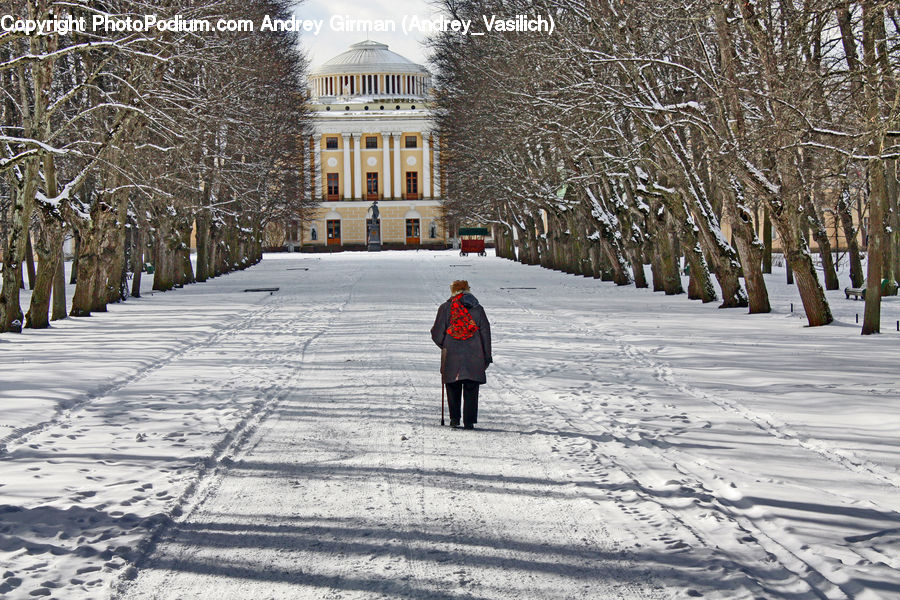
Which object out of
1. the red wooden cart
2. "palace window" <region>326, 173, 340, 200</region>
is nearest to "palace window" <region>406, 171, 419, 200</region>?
"palace window" <region>326, 173, 340, 200</region>

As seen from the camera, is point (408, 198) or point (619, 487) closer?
point (619, 487)

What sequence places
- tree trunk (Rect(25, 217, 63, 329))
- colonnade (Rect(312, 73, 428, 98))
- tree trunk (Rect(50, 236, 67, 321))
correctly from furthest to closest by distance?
1. colonnade (Rect(312, 73, 428, 98))
2. tree trunk (Rect(50, 236, 67, 321))
3. tree trunk (Rect(25, 217, 63, 329))

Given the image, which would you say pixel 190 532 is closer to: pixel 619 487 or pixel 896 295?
pixel 619 487

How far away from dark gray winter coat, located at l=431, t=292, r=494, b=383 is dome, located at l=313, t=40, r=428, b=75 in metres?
135

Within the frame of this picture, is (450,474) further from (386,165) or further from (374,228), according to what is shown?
(386,165)

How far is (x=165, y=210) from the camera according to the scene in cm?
3806

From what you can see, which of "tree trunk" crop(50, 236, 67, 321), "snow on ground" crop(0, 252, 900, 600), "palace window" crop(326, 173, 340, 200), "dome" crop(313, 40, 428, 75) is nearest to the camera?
"snow on ground" crop(0, 252, 900, 600)

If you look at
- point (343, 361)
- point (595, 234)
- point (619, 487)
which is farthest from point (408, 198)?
point (619, 487)

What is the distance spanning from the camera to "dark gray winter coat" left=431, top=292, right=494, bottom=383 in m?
11.0

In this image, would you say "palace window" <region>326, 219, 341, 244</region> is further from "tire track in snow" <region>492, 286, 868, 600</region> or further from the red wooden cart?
"tire track in snow" <region>492, 286, 868, 600</region>

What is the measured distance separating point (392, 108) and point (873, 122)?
415 ft

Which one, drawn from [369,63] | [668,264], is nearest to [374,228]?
[369,63]

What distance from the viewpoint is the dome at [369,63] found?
475 ft

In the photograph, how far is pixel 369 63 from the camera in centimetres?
14462
